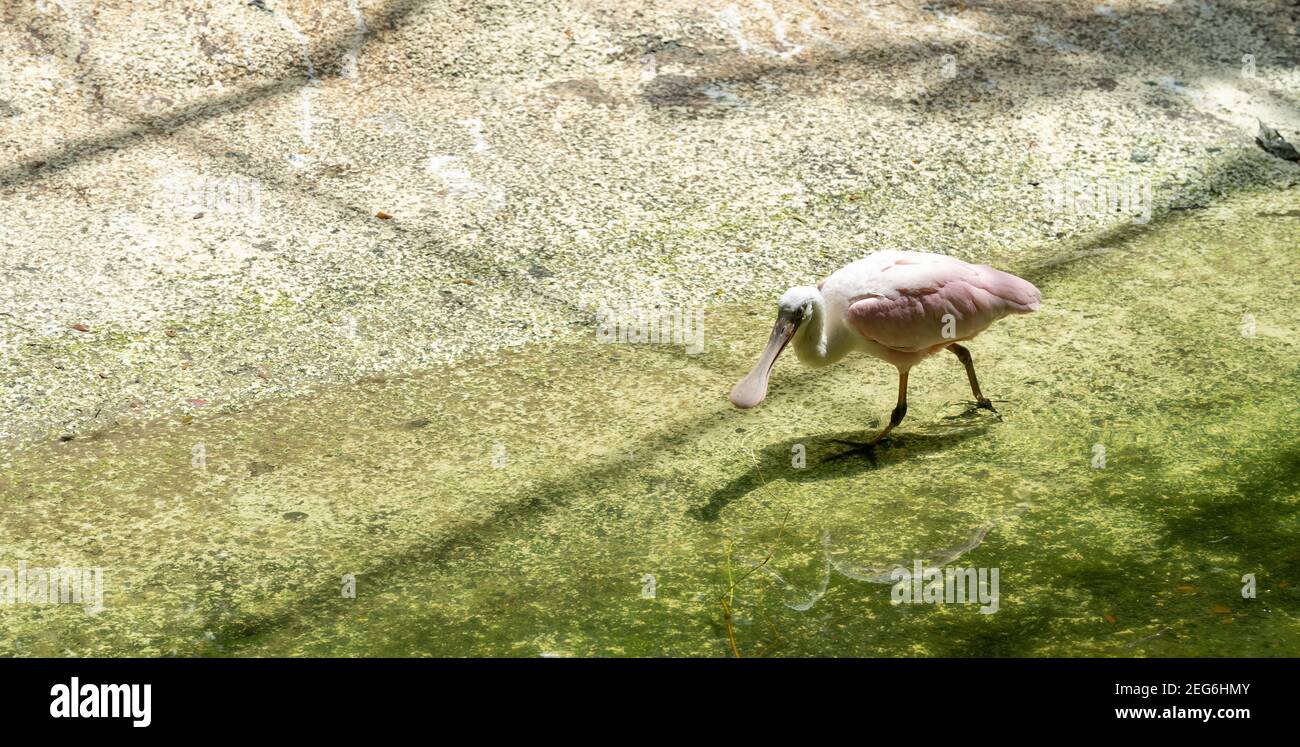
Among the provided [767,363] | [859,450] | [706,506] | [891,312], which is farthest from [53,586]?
[891,312]

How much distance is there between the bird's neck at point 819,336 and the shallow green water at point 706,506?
258 mm

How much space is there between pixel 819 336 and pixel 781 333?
0.38ft

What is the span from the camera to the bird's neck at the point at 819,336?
3.71 m

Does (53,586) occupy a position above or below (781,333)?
below

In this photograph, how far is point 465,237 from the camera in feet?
15.8

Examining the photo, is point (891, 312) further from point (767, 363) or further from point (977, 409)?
point (977, 409)

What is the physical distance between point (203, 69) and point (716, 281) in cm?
239

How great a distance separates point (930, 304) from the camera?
144 inches

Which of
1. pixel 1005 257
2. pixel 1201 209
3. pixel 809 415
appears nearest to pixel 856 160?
pixel 1005 257

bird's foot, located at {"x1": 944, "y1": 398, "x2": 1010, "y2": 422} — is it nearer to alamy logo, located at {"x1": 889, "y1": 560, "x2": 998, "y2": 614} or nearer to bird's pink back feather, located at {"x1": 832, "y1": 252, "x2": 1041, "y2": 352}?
bird's pink back feather, located at {"x1": 832, "y1": 252, "x2": 1041, "y2": 352}

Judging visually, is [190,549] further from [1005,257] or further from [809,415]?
[1005,257]

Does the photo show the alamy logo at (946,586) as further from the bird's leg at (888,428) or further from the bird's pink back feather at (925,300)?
the bird's pink back feather at (925,300)

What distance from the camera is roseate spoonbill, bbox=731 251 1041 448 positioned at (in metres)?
3.65

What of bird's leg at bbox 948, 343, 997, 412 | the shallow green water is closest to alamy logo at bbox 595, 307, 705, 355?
the shallow green water
